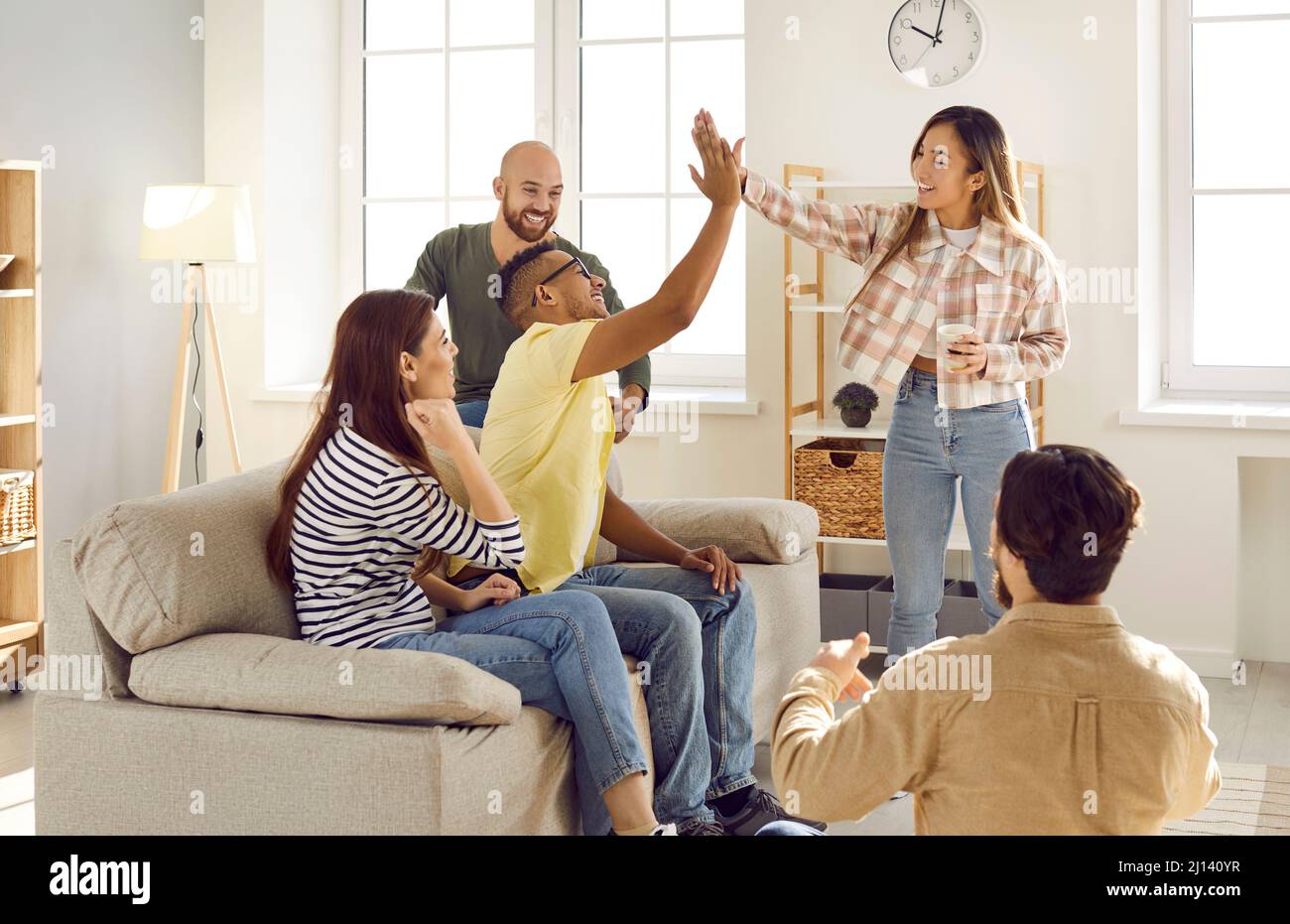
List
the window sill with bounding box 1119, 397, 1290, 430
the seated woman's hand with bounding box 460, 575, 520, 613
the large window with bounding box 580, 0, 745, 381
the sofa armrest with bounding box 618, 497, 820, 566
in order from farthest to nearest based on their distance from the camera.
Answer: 1. the large window with bounding box 580, 0, 745, 381
2. the window sill with bounding box 1119, 397, 1290, 430
3. the sofa armrest with bounding box 618, 497, 820, 566
4. the seated woman's hand with bounding box 460, 575, 520, 613

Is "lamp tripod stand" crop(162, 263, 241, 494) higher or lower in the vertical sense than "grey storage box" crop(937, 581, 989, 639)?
higher

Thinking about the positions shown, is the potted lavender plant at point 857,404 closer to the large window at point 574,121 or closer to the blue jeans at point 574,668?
the large window at point 574,121

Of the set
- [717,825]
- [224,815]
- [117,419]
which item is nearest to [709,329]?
[117,419]

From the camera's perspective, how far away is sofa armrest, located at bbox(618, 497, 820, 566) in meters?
3.32

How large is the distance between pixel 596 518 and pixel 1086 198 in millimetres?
2152

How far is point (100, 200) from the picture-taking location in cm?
459

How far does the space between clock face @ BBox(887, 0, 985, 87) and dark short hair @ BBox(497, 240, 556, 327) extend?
1.98 metres

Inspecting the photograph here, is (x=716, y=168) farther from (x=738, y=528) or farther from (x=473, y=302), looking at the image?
(x=473, y=302)

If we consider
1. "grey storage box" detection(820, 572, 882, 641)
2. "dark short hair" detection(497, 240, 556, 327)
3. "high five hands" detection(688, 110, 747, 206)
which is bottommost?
"grey storage box" detection(820, 572, 882, 641)

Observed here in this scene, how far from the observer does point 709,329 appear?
5.01m

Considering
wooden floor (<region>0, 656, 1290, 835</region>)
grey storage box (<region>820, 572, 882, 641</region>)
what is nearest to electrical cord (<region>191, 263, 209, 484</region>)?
wooden floor (<region>0, 656, 1290, 835</region>)

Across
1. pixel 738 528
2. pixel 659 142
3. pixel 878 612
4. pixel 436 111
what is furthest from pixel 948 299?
pixel 436 111

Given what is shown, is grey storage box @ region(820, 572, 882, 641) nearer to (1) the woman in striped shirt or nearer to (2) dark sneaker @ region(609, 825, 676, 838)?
(2) dark sneaker @ region(609, 825, 676, 838)

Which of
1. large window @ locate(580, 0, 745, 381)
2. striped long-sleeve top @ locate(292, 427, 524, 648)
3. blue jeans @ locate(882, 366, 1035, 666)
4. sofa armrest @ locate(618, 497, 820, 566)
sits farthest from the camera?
large window @ locate(580, 0, 745, 381)
